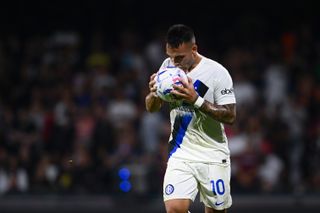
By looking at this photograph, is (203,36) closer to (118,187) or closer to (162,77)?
(118,187)

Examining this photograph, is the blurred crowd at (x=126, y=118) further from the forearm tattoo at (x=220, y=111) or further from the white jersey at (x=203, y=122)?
the forearm tattoo at (x=220, y=111)

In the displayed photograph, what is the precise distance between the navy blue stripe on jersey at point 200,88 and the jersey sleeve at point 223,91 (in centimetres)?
10

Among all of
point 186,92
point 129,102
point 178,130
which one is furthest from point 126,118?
point 186,92

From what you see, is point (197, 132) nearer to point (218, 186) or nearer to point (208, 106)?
point (208, 106)

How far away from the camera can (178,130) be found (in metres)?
8.39

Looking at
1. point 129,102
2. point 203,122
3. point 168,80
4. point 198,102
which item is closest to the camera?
point 168,80

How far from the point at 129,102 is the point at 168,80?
6.67 m

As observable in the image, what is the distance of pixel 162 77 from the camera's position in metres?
7.86

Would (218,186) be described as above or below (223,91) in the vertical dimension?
below

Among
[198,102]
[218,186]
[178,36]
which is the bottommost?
[218,186]

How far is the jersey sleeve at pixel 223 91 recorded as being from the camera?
8.20 metres

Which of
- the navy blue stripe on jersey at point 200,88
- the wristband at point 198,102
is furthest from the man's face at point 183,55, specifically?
the wristband at point 198,102

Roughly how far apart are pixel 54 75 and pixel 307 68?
4264 millimetres

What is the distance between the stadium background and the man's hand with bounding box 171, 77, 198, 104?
15.8 feet
